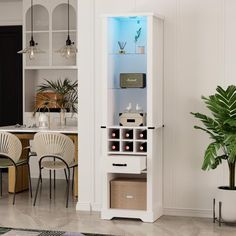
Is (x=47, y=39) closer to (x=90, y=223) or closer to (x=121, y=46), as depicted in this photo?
(x=121, y=46)

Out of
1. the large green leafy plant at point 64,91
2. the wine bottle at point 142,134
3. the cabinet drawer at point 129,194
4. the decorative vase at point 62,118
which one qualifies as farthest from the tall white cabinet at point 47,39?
the cabinet drawer at point 129,194

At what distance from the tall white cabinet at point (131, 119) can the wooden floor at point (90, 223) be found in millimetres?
184

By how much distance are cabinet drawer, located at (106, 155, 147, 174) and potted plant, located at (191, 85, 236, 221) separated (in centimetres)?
63

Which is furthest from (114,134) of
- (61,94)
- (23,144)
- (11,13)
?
(11,13)

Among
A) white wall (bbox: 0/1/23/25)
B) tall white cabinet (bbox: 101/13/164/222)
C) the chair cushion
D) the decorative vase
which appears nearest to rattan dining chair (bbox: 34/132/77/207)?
the chair cushion

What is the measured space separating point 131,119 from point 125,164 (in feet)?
1.53


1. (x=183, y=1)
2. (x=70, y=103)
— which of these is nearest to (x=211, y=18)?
(x=183, y=1)

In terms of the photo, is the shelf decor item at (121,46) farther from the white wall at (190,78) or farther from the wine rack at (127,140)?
the wine rack at (127,140)

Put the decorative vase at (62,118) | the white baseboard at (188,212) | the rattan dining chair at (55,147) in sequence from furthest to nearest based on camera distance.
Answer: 1. the decorative vase at (62,118)
2. the rattan dining chair at (55,147)
3. the white baseboard at (188,212)

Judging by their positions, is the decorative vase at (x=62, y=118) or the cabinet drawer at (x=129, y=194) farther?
the decorative vase at (x=62, y=118)

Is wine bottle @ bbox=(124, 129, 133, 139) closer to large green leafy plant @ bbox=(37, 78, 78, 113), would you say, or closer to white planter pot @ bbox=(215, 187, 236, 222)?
white planter pot @ bbox=(215, 187, 236, 222)

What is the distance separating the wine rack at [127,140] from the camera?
630 cm

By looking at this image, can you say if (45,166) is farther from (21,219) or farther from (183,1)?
(183,1)

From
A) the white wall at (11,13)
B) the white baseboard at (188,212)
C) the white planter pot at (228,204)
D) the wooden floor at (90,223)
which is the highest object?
the white wall at (11,13)
